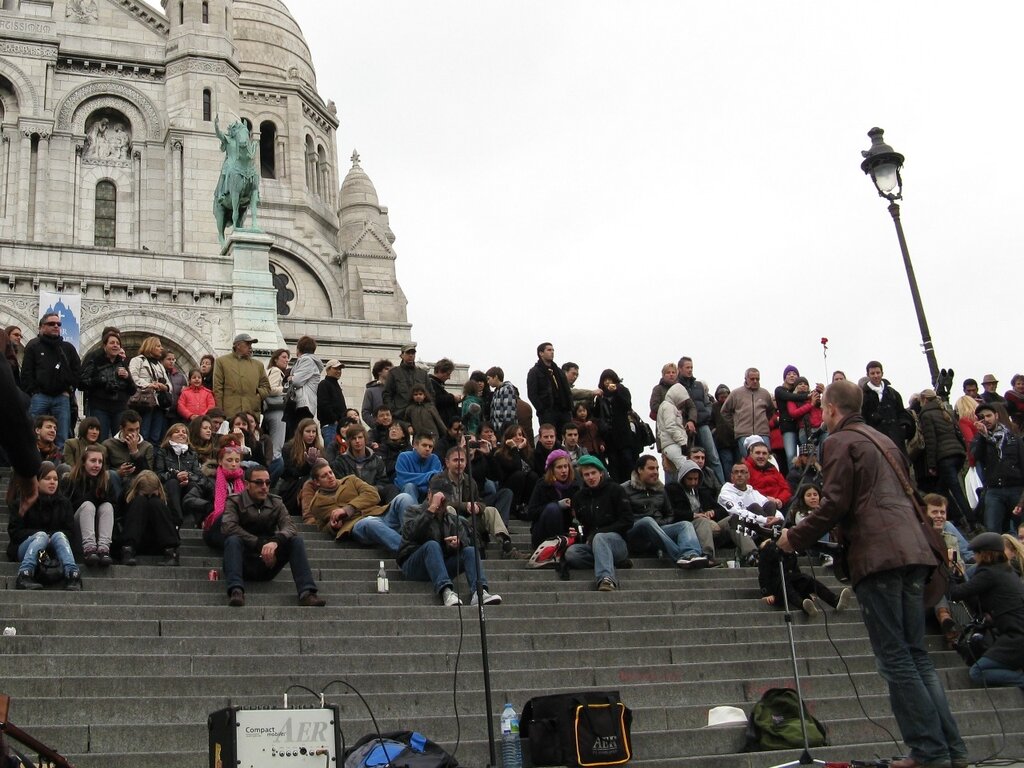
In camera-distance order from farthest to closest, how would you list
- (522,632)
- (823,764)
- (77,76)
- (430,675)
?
1. (77,76)
2. (522,632)
3. (430,675)
4. (823,764)

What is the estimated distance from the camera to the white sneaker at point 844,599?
12.4 m

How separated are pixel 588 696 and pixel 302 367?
8746 millimetres

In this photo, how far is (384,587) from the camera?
460 inches

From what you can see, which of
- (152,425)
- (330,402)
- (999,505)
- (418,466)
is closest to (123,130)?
(330,402)

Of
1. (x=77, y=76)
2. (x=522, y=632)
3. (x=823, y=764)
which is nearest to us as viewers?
(x=823, y=764)

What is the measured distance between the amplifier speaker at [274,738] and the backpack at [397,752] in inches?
15.9

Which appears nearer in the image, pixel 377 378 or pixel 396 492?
pixel 396 492

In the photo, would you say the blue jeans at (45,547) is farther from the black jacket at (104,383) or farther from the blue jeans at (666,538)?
the blue jeans at (666,538)

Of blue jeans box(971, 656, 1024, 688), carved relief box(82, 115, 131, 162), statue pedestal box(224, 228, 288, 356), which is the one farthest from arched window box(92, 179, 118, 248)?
blue jeans box(971, 656, 1024, 688)

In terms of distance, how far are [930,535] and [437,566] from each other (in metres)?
5.32

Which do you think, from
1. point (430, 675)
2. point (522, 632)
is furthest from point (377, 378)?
point (430, 675)

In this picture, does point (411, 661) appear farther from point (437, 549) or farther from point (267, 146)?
point (267, 146)

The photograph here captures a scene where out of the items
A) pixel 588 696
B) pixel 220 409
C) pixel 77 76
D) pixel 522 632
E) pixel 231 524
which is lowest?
pixel 588 696

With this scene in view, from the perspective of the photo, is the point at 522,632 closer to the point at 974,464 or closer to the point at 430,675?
the point at 430,675
